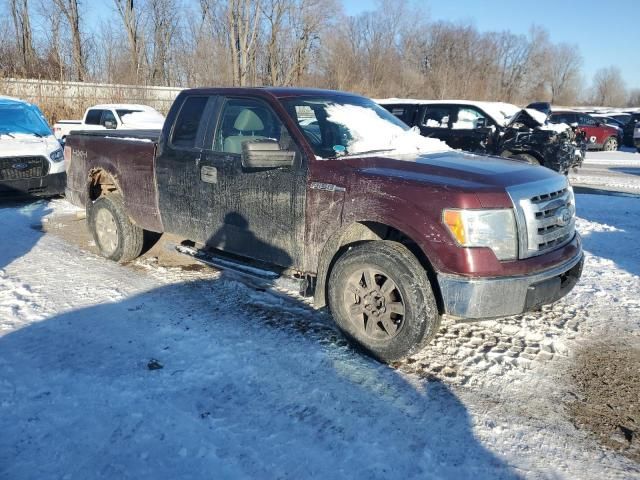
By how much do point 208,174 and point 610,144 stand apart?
23423 mm

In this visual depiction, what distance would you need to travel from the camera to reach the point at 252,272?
452 centimetres

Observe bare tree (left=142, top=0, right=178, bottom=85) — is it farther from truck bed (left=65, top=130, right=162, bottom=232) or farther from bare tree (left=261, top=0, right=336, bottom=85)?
truck bed (left=65, top=130, right=162, bottom=232)

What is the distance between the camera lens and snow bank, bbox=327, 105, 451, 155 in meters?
4.38

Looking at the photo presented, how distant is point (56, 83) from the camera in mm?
22219

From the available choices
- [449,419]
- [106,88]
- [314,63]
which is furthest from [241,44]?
[449,419]

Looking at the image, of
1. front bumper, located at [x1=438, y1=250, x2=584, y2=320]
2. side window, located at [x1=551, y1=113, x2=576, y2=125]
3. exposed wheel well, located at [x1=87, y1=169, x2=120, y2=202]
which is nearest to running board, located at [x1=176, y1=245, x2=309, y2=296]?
front bumper, located at [x1=438, y1=250, x2=584, y2=320]

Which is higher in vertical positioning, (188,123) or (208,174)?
(188,123)

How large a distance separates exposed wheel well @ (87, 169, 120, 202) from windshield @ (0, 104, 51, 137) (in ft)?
13.7

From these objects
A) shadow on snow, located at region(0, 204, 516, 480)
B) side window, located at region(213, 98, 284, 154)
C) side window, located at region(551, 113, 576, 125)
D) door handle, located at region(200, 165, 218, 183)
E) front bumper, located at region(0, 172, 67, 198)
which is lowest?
shadow on snow, located at region(0, 204, 516, 480)

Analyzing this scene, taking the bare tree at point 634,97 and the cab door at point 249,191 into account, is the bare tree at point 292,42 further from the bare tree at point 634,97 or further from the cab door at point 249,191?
the bare tree at point 634,97

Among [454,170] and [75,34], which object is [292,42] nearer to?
[75,34]

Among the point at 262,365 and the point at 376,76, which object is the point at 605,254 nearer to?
the point at 262,365

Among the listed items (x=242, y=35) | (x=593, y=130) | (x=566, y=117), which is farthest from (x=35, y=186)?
(x=242, y=35)

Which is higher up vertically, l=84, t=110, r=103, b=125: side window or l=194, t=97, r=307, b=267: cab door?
l=84, t=110, r=103, b=125: side window
